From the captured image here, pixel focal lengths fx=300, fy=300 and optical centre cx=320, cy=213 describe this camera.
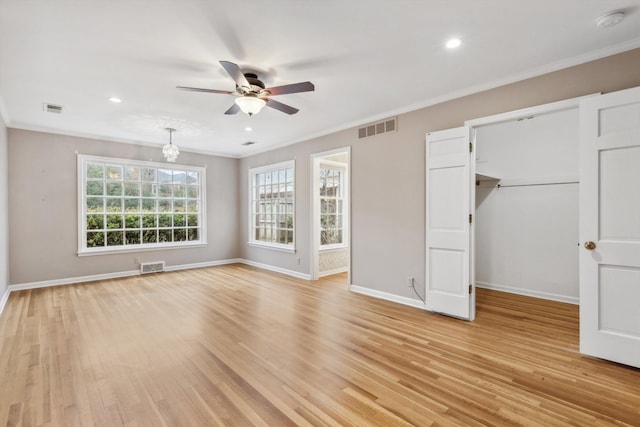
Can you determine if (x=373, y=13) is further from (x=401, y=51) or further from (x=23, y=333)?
(x=23, y=333)

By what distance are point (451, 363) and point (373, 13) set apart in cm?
287

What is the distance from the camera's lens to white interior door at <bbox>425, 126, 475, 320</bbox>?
3.55 metres

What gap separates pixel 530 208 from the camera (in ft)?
15.4

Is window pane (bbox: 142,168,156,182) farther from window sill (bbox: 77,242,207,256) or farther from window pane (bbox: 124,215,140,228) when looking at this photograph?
window sill (bbox: 77,242,207,256)

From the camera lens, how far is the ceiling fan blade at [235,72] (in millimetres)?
2414

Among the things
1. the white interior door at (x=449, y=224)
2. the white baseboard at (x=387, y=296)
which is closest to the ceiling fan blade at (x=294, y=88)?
the white interior door at (x=449, y=224)

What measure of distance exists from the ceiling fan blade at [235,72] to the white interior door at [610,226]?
305 cm

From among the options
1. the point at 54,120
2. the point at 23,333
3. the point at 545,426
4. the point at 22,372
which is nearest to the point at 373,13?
the point at 545,426

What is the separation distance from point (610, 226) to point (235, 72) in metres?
3.44

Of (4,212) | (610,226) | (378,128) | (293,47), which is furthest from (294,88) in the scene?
(4,212)

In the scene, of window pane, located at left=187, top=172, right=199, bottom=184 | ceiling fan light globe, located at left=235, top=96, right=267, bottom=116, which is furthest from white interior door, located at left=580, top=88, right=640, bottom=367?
window pane, located at left=187, top=172, right=199, bottom=184

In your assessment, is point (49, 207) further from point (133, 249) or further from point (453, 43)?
point (453, 43)

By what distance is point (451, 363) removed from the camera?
2.56m

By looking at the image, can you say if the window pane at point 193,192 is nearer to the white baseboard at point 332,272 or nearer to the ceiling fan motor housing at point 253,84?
the white baseboard at point 332,272
